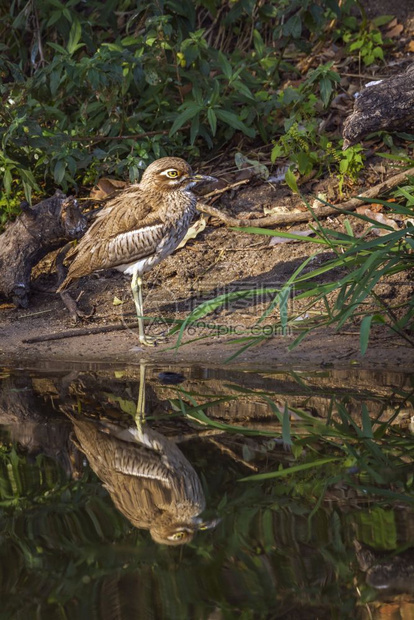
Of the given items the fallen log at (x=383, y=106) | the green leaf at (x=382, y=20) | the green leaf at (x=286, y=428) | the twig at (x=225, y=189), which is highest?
the green leaf at (x=382, y=20)

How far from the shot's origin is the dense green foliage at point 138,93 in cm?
691

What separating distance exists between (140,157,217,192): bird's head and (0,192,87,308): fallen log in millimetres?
569

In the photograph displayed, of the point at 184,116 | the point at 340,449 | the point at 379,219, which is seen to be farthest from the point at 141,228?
the point at 340,449

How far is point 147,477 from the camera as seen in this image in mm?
3520

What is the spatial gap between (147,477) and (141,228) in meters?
2.88

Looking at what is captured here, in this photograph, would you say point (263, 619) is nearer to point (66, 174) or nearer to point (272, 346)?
point (272, 346)

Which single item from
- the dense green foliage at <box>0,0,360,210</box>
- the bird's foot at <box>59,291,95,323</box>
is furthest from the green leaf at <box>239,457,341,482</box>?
the dense green foliage at <box>0,0,360,210</box>

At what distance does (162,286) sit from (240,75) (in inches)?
78.8

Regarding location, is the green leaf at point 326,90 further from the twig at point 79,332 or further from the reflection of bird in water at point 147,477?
the reflection of bird in water at point 147,477

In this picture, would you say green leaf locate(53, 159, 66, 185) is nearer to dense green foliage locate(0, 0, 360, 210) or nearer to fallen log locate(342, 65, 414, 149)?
dense green foliage locate(0, 0, 360, 210)

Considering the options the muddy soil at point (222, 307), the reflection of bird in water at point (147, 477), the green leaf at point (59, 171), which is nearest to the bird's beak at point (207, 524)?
the reflection of bird in water at point (147, 477)

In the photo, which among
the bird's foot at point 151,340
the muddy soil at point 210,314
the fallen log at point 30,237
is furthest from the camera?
the fallen log at point 30,237

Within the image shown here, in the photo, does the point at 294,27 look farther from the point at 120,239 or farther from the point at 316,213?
the point at 120,239

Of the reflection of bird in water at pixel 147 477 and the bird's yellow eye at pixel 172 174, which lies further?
the bird's yellow eye at pixel 172 174
